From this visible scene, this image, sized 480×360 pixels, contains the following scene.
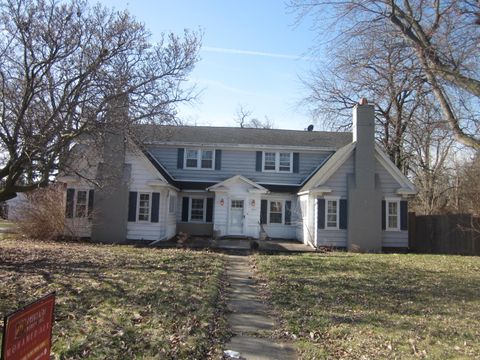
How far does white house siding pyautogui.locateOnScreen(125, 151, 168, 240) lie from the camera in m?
22.2

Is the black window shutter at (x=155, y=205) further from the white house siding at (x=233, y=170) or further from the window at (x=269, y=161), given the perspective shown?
the window at (x=269, y=161)

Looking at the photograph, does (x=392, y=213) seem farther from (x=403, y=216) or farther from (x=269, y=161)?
(x=269, y=161)

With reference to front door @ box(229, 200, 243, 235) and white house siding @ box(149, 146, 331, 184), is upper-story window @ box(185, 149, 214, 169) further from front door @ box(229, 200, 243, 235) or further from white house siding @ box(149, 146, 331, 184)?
front door @ box(229, 200, 243, 235)

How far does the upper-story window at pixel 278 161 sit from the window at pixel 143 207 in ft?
26.1

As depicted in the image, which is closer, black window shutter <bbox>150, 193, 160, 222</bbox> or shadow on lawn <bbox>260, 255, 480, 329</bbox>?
shadow on lawn <bbox>260, 255, 480, 329</bbox>

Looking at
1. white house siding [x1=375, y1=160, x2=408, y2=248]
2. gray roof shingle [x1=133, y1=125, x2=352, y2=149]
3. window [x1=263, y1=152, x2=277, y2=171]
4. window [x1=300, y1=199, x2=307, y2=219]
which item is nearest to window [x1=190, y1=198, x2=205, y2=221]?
gray roof shingle [x1=133, y1=125, x2=352, y2=149]

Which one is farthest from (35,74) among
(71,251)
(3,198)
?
(71,251)

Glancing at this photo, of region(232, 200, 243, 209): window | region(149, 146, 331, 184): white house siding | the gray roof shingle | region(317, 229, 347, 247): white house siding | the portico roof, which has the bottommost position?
region(317, 229, 347, 247): white house siding

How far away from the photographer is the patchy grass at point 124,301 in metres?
6.03

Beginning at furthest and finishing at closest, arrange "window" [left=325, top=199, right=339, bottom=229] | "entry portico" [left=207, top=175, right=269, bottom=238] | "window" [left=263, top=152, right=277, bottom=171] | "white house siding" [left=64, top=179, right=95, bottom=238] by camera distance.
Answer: "window" [left=263, top=152, right=277, bottom=171] → "entry portico" [left=207, top=175, right=269, bottom=238] → "window" [left=325, top=199, right=339, bottom=229] → "white house siding" [left=64, top=179, right=95, bottom=238]

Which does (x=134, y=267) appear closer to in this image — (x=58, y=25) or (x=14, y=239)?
(x=58, y=25)

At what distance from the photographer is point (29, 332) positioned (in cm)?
317

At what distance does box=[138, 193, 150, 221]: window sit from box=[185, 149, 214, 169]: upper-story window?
5.01 metres

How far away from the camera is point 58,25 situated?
11.3 m
